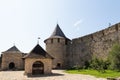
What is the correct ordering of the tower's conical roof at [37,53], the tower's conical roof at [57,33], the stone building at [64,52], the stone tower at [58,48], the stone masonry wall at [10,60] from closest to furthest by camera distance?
1. the tower's conical roof at [37,53]
2. the stone building at [64,52]
3. the stone tower at [58,48]
4. the tower's conical roof at [57,33]
5. the stone masonry wall at [10,60]

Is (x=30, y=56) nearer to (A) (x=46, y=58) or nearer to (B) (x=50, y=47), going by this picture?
(A) (x=46, y=58)

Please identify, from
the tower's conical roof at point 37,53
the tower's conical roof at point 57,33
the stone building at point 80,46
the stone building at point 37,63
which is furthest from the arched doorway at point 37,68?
the tower's conical roof at point 57,33

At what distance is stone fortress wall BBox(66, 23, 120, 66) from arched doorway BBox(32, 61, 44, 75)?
28.3 ft

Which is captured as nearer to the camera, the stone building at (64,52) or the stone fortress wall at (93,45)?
the stone building at (64,52)

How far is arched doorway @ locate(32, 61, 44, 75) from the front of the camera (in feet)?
68.9

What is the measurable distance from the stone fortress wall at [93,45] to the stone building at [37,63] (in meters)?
8.21

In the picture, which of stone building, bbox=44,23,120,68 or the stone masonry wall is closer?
stone building, bbox=44,23,120,68

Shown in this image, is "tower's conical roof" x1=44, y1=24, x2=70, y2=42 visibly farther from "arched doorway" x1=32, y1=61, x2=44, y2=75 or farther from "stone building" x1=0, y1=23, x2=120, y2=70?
"arched doorway" x1=32, y1=61, x2=44, y2=75

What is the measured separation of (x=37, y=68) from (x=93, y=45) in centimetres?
1065

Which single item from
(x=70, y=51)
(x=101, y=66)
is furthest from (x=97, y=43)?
(x=70, y=51)

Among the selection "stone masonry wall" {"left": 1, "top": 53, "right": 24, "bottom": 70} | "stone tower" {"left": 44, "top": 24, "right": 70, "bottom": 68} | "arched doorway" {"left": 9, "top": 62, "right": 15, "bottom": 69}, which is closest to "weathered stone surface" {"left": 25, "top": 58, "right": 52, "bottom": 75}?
"stone tower" {"left": 44, "top": 24, "right": 70, "bottom": 68}

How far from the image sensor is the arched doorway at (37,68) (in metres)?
21.0

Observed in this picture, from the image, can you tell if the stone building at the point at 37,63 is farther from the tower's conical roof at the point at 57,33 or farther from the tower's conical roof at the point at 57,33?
the tower's conical roof at the point at 57,33

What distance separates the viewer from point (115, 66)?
18.9m
